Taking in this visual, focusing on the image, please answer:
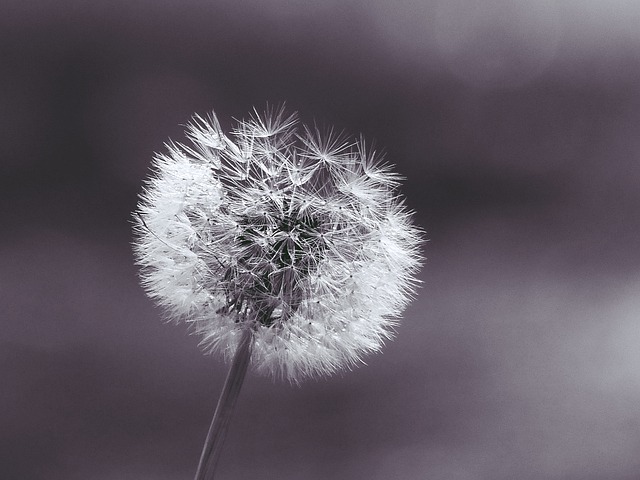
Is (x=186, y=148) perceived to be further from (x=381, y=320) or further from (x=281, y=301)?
(x=381, y=320)

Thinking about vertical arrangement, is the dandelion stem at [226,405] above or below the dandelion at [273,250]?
below

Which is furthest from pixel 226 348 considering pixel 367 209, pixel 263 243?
pixel 367 209

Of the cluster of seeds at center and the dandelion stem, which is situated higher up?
the cluster of seeds at center

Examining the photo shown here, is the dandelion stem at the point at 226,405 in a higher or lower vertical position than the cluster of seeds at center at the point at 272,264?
lower

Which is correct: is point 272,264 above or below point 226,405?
above

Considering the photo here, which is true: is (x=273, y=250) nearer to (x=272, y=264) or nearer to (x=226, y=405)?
(x=272, y=264)

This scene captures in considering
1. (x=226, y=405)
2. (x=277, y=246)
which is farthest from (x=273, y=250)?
(x=226, y=405)
